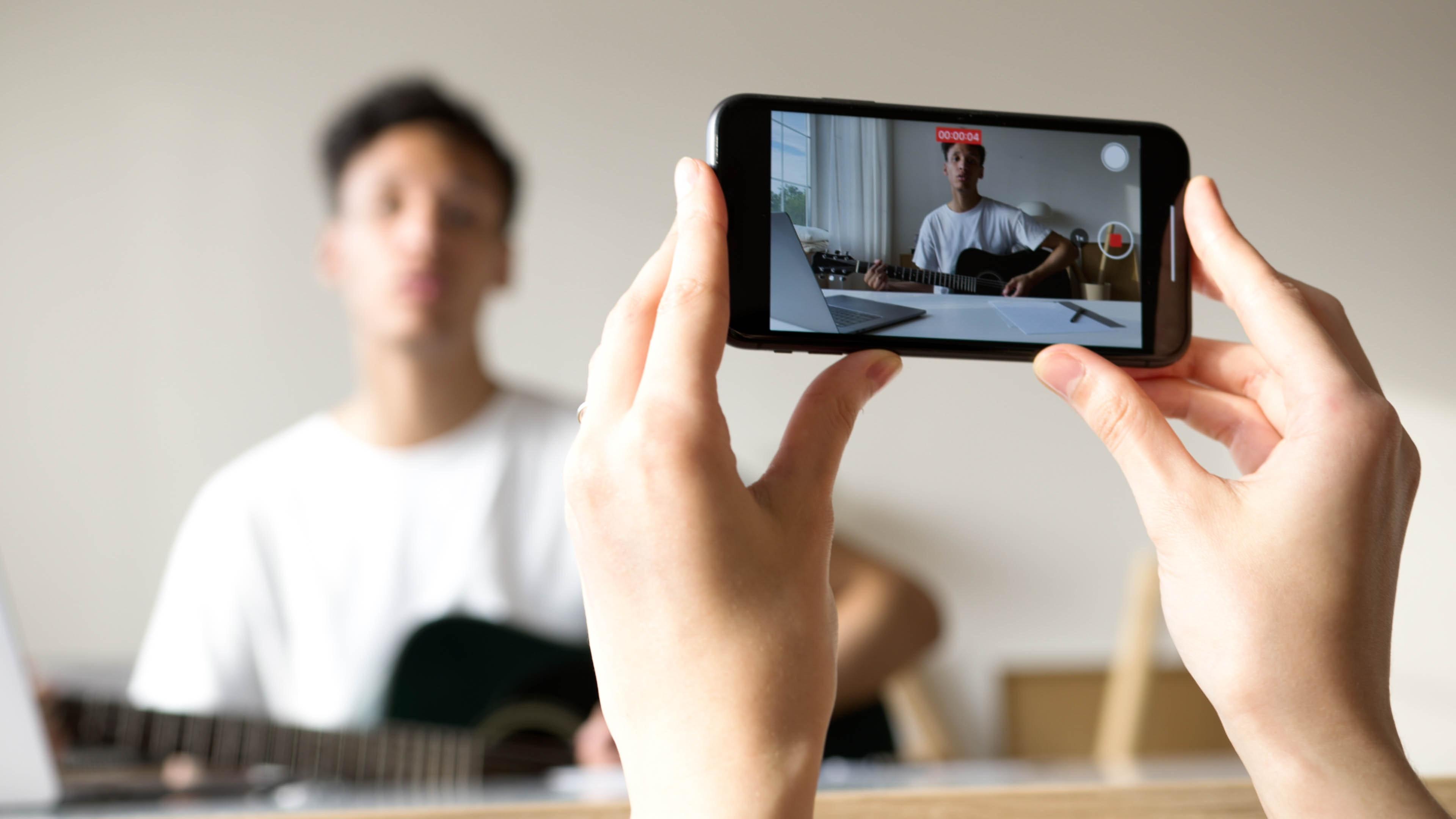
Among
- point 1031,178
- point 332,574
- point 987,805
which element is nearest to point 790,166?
point 1031,178

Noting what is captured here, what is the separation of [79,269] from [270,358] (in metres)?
0.24

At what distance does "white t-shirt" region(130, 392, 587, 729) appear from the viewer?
1.03 m

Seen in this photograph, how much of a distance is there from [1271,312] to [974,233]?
0.47 ft

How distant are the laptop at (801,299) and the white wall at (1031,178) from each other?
44 mm

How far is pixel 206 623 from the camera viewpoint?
1037 millimetres

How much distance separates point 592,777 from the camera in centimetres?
101

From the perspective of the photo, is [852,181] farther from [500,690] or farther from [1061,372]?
[500,690]

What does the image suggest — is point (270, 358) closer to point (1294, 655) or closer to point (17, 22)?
point (17, 22)

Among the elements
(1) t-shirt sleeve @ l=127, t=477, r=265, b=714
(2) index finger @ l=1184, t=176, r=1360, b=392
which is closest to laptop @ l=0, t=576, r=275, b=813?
(1) t-shirt sleeve @ l=127, t=477, r=265, b=714

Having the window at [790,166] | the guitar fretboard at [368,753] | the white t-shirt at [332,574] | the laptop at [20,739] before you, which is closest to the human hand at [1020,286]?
the window at [790,166]

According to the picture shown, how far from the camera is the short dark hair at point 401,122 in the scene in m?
0.99

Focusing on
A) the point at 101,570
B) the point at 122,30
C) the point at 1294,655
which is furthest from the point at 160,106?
the point at 1294,655

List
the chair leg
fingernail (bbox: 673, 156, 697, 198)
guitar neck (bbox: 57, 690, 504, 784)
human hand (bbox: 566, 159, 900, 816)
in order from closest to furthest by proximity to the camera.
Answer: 1. human hand (bbox: 566, 159, 900, 816)
2. fingernail (bbox: 673, 156, 697, 198)
3. guitar neck (bbox: 57, 690, 504, 784)
4. the chair leg

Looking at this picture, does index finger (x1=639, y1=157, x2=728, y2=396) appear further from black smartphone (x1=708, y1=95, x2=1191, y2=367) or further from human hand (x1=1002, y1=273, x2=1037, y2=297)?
human hand (x1=1002, y1=273, x2=1037, y2=297)
